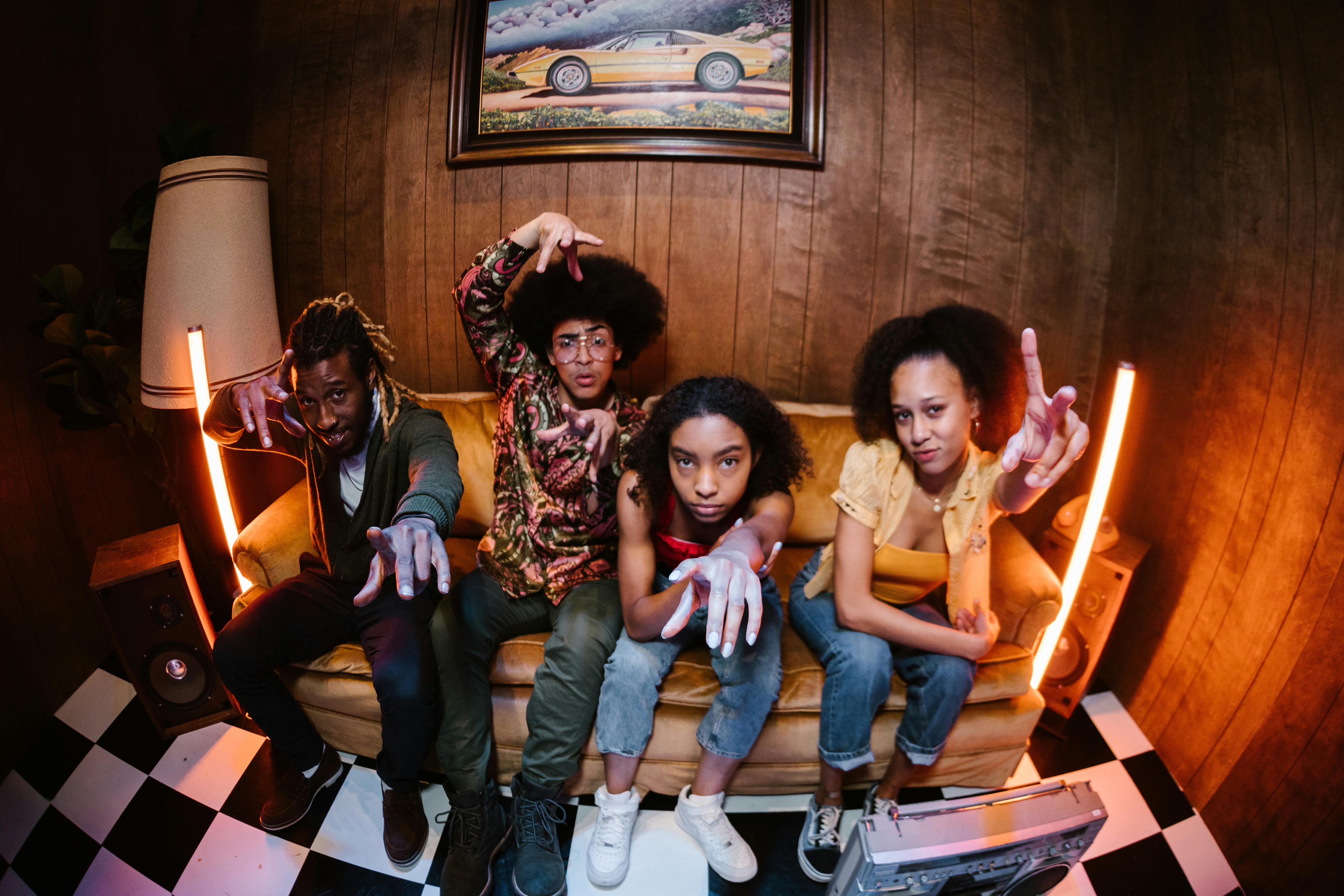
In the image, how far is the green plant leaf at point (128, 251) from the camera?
1813 millimetres

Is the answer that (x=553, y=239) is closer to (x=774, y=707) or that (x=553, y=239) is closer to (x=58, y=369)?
(x=774, y=707)

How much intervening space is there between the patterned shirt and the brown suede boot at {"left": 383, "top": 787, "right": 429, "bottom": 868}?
55 cm

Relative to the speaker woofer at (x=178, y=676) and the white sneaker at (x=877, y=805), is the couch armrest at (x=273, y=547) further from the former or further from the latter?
the white sneaker at (x=877, y=805)

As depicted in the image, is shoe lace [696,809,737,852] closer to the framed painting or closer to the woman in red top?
the woman in red top

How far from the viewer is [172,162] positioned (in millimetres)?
1812

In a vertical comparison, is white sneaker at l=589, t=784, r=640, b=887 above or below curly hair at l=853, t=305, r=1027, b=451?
below

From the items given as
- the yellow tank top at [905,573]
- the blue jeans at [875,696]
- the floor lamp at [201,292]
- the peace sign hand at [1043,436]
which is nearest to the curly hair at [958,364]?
the peace sign hand at [1043,436]

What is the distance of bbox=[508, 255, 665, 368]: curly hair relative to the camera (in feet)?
5.11

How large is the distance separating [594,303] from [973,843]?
1433 mm

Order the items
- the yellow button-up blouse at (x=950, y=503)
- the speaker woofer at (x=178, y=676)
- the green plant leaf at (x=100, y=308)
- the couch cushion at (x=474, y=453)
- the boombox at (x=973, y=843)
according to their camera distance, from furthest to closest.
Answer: the couch cushion at (x=474, y=453) → the green plant leaf at (x=100, y=308) → the speaker woofer at (x=178, y=676) → the yellow button-up blouse at (x=950, y=503) → the boombox at (x=973, y=843)

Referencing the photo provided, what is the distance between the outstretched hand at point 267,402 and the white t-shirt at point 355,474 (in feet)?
0.43

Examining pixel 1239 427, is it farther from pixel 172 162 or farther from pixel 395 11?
pixel 172 162

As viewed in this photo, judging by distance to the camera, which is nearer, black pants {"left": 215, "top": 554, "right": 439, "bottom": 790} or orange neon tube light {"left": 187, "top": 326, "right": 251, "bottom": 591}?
black pants {"left": 215, "top": 554, "right": 439, "bottom": 790}

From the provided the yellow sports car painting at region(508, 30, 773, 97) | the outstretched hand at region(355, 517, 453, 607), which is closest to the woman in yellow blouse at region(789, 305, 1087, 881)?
the outstretched hand at region(355, 517, 453, 607)
